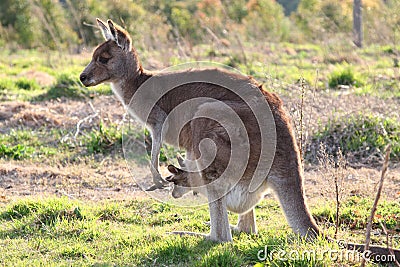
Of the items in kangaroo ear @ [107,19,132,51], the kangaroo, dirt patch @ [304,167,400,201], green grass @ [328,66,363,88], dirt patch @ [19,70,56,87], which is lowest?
dirt patch @ [304,167,400,201]

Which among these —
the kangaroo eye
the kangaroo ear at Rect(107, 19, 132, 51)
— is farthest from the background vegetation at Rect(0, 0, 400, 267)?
the kangaroo ear at Rect(107, 19, 132, 51)

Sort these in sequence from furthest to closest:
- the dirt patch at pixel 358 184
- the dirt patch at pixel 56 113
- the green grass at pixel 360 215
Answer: the dirt patch at pixel 56 113 < the dirt patch at pixel 358 184 < the green grass at pixel 360 215

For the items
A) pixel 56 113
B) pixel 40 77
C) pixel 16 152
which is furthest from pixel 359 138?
pixel 40 77

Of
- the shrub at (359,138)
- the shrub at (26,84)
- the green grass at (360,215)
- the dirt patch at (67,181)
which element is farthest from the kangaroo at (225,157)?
the shrub at (26,84)

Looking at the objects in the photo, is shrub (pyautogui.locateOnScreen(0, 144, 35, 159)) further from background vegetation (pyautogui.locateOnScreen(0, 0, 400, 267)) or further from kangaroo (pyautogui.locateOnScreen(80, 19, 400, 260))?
kangaroo (pyautogui.locateOnScreen(80, 19, 400, 260))

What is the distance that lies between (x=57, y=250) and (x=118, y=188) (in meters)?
2.01

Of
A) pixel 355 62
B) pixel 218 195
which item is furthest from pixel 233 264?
pixel 355 62

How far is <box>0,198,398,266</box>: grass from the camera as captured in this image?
4.02 meters

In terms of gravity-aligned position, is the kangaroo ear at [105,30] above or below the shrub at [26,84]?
above

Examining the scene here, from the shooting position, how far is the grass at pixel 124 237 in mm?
4016

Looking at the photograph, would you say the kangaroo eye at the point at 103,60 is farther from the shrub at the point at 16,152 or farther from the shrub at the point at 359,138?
the shrub at the point at 359,138

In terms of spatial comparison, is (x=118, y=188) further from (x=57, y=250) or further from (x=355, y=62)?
(x=355, y=62)

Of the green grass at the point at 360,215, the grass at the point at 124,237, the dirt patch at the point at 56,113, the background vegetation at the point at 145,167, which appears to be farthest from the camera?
the dirt patch at the point at 56,113

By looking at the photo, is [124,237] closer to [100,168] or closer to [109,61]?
[109,61]
